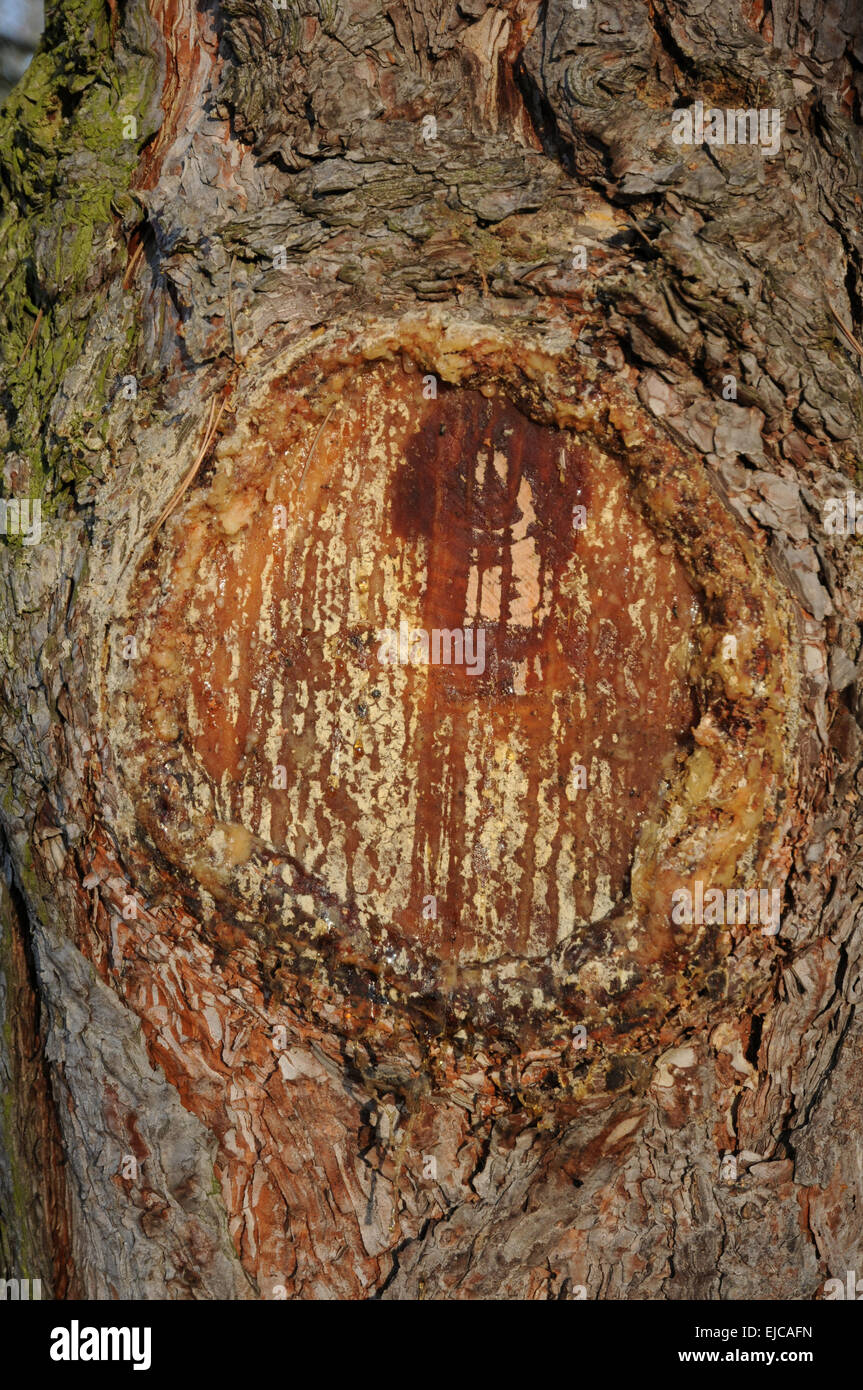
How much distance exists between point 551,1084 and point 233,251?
5.02 ft

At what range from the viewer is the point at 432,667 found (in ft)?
5.84

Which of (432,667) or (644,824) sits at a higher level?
(432,667)

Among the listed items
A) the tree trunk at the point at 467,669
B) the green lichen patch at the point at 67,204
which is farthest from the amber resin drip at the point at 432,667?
the green lichen patch at the point at 67,204

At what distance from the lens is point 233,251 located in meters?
1.74

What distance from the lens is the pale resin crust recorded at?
1709 millimetres

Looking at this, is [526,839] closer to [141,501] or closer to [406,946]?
[406,946]

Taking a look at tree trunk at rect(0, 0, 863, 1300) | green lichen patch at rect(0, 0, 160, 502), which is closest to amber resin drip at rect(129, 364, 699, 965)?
tree trunk at rect(0, 0, 863, 1300)

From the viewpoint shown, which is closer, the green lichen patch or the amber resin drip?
the amber resin drip

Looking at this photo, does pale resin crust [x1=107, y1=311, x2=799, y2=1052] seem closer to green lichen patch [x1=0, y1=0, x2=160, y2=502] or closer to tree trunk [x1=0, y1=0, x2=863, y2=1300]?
tree trunk [x1=0, y1=0, x2=863, y2=1300]

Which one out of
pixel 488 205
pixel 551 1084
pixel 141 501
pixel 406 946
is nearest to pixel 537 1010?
pixel 551 1084

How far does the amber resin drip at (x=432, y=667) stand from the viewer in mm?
1755

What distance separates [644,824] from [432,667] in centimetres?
45

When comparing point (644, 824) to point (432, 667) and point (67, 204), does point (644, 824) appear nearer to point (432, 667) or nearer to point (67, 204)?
point (432, 667)

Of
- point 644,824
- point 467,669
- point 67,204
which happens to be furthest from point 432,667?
point 67,204
